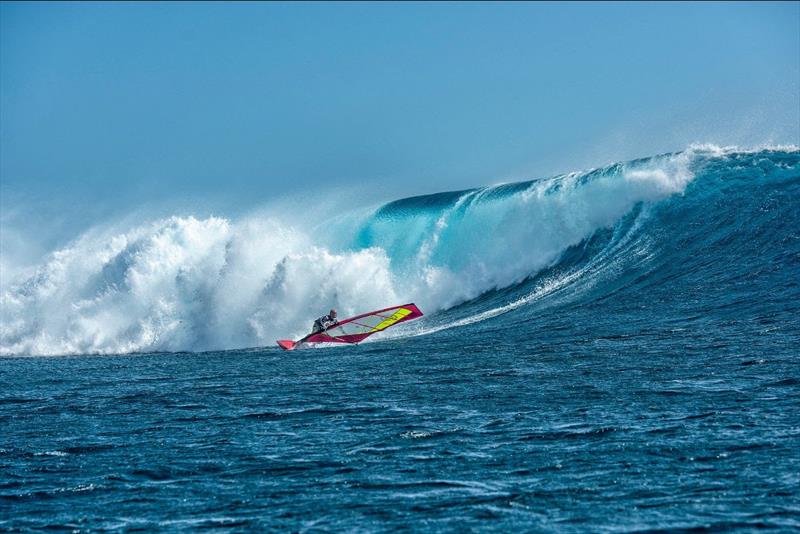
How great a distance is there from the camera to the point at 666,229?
98.2 feet

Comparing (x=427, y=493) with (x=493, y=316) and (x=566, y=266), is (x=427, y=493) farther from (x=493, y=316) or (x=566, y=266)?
(x=566, y=266)

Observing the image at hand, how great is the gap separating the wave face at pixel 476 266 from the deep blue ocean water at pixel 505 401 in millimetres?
128

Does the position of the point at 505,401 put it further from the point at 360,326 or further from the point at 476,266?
the point at 476,266

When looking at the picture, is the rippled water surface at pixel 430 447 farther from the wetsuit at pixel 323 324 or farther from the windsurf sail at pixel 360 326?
the wetsuit at pixel 323 324

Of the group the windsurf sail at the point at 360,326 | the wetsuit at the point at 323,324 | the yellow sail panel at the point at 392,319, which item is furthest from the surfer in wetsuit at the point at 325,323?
the yellow sail panel at the point at 392,319

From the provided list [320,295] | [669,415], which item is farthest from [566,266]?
[669,415]

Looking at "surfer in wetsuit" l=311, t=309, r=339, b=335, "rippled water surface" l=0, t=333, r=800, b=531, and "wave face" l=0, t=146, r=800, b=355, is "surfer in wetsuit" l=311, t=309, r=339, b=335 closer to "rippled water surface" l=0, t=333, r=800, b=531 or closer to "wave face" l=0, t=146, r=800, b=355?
"wave face" l=0, t=146, r=800, b=355

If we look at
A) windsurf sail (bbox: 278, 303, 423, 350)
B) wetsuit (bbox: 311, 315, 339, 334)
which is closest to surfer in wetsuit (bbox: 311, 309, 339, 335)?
wetsuit (bbox: 311, 315, 339, 334)

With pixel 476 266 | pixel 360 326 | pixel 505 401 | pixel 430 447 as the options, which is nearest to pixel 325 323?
pixel 360 326

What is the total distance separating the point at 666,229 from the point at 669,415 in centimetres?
1770

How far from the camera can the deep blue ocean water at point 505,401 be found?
1016 centimetres

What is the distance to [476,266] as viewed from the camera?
106 ft

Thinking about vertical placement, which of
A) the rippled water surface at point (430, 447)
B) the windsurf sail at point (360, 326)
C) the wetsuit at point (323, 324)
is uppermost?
the wetsuit at point (323, 324)

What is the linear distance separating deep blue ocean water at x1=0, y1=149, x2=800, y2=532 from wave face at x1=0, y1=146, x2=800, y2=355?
5.1 inches
